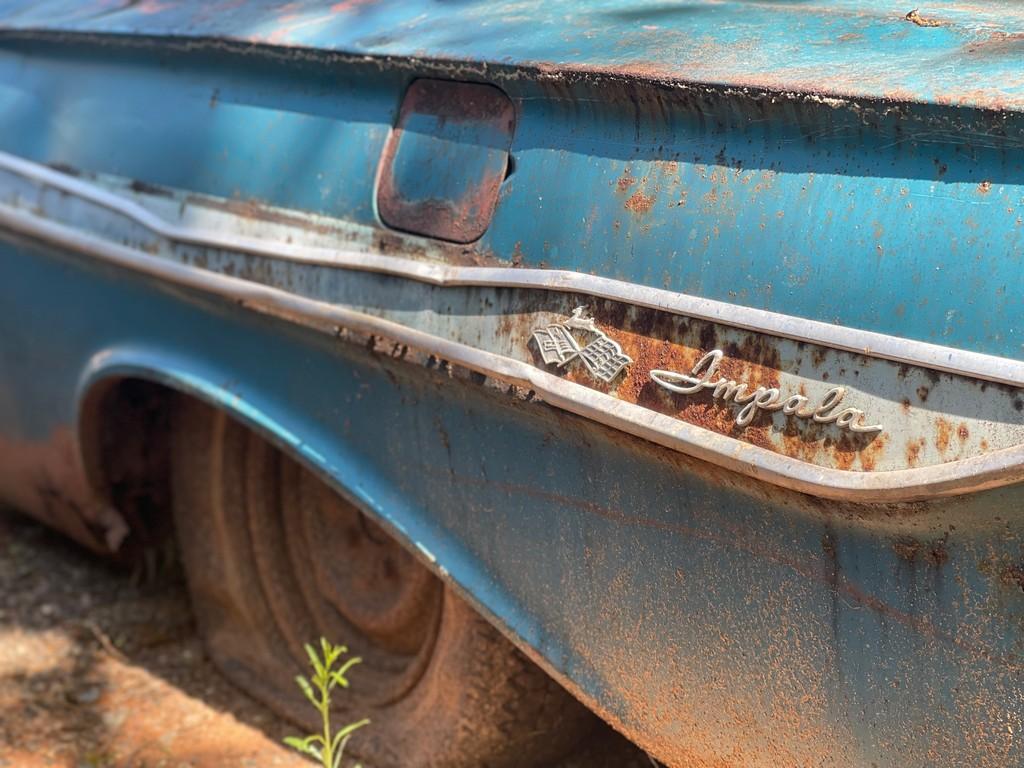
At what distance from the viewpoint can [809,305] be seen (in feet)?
4.66

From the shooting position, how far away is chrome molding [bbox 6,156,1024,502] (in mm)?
1301

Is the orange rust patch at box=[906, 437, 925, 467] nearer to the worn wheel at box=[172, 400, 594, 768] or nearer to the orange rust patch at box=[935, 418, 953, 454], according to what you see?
the orange rust patch at box=[935, 418, 953, 454]

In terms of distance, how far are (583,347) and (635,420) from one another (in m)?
0.13

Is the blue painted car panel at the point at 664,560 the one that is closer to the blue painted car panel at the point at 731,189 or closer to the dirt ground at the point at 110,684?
the blue painted car panel at the point at 731,189

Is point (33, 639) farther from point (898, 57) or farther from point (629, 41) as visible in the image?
point (898, 57)

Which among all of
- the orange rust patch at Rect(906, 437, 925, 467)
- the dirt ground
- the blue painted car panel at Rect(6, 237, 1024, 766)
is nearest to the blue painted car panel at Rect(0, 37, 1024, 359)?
the orange rust patch at Rect(906, 437, 925, 467)

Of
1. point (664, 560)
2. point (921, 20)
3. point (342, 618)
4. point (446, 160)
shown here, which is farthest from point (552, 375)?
point (342, 618)

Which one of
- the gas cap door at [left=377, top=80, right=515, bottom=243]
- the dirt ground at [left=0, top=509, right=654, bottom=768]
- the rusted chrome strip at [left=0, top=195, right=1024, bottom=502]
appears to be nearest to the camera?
the rusted chrome strip at [left=0, top=195, right=1024, bottom=502]

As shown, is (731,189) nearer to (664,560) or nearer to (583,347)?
(583,347)

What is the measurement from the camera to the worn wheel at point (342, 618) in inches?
90.4

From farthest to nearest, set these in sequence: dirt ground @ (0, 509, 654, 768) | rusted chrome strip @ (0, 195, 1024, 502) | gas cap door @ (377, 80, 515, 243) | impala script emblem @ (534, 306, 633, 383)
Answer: dirt ground @ (0, 509, 654, 768)
gas cap door @ (377, 80, 515, 243)
impala script emblem @ (534, 306, 633, 383)
rusted chrome strip @ (0, 195, 1024, 502)

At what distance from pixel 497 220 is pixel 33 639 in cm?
194

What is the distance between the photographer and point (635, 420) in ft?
5.13

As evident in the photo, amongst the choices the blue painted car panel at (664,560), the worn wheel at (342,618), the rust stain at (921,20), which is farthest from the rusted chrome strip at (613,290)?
the worn wheel at (342,618)
